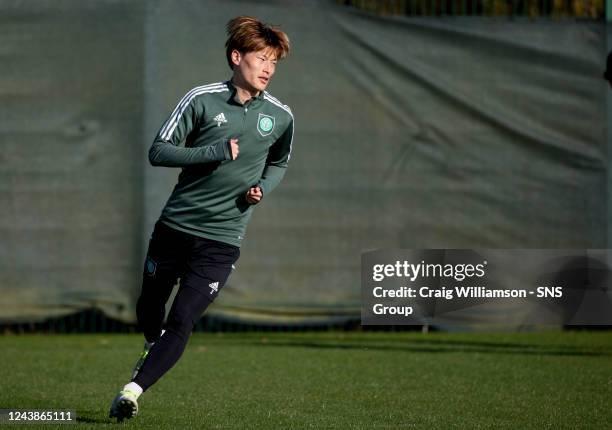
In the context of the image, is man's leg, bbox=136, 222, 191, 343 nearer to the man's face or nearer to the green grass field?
the green grass field

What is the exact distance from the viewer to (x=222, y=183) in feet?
18.5

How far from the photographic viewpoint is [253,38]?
5.67 meters

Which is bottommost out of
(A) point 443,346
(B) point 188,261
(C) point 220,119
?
(A) point 443,346

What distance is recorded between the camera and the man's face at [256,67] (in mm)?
5660

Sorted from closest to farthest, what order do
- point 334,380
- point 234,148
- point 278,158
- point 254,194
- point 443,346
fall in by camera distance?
point 234,148, point 254,194, point 278,158, point 334,380, point 443,346

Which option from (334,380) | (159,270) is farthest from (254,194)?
(334,380)

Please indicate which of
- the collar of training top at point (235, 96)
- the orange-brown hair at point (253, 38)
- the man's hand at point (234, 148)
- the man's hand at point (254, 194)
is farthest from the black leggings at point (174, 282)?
the orange-brown hair at point (253, 38)

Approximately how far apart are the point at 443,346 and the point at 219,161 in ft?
15.9

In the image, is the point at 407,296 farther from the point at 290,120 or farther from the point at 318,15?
the point at 290,120

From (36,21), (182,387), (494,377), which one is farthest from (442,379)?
(36,21)

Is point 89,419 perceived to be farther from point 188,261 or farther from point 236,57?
point 236,57

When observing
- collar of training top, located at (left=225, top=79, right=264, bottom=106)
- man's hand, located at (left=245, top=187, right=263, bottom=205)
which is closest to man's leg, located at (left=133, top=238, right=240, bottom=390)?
man's hand, located at (left=245, top=187, right=263, bottom=205)

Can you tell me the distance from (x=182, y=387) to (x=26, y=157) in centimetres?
428

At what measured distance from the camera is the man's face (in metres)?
5.66
